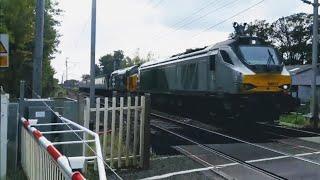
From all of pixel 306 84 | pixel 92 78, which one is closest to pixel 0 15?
pixel 92 78

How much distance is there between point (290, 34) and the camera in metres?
95.6

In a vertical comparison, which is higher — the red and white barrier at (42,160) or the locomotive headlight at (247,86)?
the locomotive headlight at (247,86)

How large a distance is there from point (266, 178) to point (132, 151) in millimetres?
2812

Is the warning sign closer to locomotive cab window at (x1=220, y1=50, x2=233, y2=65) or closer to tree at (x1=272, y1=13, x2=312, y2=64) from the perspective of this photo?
locomotive cab window at (x1=220, y1=50, x2=233, y2=65)

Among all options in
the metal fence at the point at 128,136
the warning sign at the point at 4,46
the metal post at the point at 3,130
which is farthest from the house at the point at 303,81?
the metal post at the point at 3,130

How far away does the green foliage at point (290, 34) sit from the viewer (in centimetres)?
9412

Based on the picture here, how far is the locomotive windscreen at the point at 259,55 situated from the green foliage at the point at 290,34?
247 ft

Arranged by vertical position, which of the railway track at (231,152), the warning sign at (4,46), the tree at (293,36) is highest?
the tree at (293,36)

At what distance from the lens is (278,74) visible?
717 inches

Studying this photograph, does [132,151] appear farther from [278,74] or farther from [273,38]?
[273,38]

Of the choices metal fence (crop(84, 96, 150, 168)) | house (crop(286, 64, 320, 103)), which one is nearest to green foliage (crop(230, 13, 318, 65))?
house (crop(286, 64, 320, 103))

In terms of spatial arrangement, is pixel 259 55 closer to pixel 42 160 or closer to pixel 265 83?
pixel 265 83

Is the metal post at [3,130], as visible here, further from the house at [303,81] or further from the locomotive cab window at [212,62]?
the house at [303,81]

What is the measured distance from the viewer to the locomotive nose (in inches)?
690
